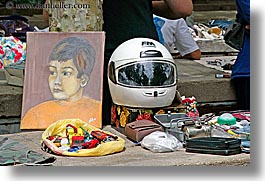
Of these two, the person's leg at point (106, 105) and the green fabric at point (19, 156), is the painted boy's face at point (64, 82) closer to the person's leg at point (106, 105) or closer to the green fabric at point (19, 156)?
the person's leg at point (106, 105)

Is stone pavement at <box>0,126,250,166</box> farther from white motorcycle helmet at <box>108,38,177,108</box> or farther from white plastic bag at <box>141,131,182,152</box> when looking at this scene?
white motorcycle helmet at <box>108,38,177,108</box>

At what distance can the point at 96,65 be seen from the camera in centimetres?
208

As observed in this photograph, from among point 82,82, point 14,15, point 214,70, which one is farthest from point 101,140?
point 14,15

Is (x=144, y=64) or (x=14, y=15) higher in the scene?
(x=14, y=15)

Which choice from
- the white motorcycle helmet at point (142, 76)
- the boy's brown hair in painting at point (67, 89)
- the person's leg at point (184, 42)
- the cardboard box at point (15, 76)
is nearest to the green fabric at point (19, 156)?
the boy's brown hair in painting at point (67, 89)

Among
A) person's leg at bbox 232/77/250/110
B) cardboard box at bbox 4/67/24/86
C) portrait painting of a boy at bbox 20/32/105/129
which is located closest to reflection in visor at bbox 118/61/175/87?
portrait painting of a boy at bbox 20/32/105/129

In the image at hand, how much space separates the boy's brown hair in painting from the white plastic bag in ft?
0.90

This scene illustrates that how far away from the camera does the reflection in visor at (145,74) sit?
192cm

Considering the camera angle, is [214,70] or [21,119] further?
[214,70]

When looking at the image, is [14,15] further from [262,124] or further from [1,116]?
[262,124]

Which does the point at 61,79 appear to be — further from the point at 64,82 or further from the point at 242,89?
the point at 242,89

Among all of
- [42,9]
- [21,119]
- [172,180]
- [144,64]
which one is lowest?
[172,180]

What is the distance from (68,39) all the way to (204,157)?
2.13 ft

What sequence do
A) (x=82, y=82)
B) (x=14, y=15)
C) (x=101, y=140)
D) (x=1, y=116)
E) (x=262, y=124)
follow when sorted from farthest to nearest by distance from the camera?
(x=14, y=15) < (x=1, y=116) < (x=82, y=82) < (x=101, y=140) < (x=262, y=124)
